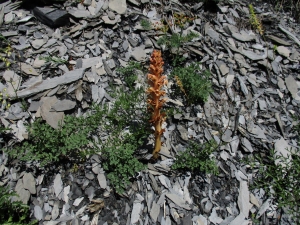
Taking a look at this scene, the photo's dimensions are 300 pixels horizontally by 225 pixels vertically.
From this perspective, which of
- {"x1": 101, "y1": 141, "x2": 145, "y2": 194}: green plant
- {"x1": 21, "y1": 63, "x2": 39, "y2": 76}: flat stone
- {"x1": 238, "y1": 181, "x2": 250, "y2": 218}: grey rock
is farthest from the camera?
{"x1": 21, "y1": 63, "x2": 39, "y2": 76}: flat stone

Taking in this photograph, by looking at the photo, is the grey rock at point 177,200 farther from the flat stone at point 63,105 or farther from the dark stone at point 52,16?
the dark stone at point 52,16

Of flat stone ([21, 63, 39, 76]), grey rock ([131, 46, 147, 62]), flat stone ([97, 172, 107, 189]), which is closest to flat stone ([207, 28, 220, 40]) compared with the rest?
grey rock ([131, 46, 147, 62])

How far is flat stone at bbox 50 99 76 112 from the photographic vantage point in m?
3.64

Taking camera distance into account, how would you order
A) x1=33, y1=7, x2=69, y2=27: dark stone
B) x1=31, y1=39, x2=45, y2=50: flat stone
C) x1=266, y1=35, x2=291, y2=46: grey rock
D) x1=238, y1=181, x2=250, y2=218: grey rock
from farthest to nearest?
x1=266, y1=35, x2=291, y2=46: grey rock → x1=33, y1=7, x2=69, y2=27: dark stone → x1=31, y1=39, x2=45, y2=50: flat stone → x1=238, y1=181, x2=250, y2=218: grey rock

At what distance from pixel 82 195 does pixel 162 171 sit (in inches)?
36.8

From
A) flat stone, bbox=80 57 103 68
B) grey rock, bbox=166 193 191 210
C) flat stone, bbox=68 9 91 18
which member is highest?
flat stone, bbox=68 9 91 18

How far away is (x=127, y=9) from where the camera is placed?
4.70 metres

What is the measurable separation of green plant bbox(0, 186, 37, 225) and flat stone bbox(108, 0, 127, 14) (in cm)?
298

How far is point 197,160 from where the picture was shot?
10.7ft

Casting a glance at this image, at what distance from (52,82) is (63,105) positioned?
1.30 feet

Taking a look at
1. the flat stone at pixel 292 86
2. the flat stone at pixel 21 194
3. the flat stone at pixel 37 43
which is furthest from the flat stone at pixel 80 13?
the flat stone at pixel 292 86

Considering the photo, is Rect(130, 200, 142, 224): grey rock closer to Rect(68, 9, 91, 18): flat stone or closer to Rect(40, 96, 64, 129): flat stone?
Rect(40, 96, 64, 129): flat stone

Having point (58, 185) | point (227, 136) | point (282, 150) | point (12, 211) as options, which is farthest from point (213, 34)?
point (12, 211)

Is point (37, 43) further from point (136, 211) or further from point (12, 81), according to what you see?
point (136, 211)
